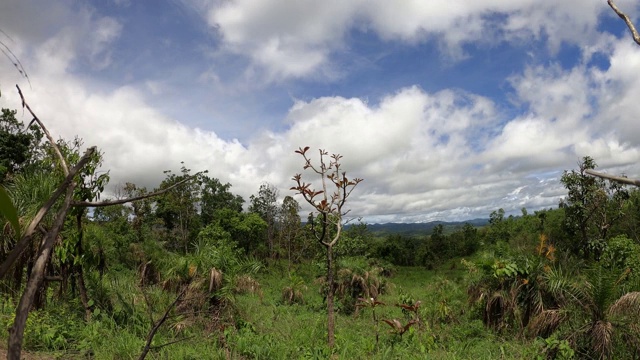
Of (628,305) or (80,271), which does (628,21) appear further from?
(80,271)

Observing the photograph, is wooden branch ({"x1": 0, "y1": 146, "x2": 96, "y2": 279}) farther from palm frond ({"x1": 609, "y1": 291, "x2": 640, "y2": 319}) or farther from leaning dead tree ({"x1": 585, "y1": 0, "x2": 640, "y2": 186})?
palm frond ({"x1": 609, "y1": 291, "x2": 640, "y2": 319})

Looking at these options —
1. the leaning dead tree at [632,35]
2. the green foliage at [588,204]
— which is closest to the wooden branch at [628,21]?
the leaning dead tree at [632,35]

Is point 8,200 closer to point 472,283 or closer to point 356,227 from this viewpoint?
point 472,283

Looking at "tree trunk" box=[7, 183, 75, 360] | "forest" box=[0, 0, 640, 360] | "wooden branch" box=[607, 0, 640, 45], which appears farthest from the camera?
"forest" box=[0, 0, 640, 360]

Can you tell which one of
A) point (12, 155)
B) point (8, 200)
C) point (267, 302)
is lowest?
point (267, 302)

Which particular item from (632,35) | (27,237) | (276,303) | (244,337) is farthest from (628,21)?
(276,303)

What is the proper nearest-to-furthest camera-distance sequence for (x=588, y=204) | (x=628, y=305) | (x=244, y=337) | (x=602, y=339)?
(x=628, y=305) < (x=602, y=339) < (x=244, y=337) < (x=588, y=204)

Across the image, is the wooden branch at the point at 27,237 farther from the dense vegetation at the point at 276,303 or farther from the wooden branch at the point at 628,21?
the wooden branch at the point at 628,21

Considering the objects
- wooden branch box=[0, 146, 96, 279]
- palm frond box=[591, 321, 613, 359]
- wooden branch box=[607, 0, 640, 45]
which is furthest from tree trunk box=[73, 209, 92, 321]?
palm frond box=[591, 321, 613, 359]

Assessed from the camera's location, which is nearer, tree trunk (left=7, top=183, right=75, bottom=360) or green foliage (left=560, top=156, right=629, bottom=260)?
tree trunk (left=7, top=183, right=75, bottom=360)

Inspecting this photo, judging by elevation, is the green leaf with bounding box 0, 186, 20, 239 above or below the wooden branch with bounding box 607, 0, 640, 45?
below

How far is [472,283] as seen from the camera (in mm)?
12406

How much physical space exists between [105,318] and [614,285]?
31.3 ft

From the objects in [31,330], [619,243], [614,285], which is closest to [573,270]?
[614,285]
